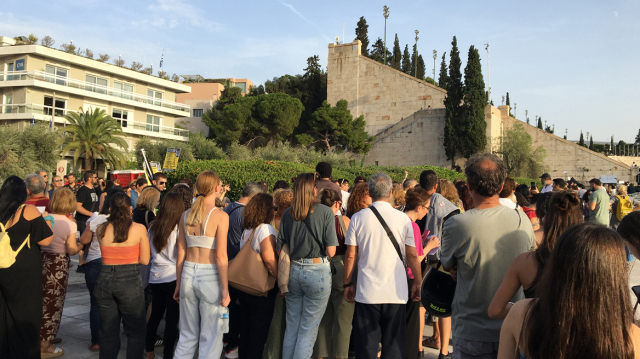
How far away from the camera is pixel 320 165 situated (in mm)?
6355

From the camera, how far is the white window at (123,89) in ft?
118

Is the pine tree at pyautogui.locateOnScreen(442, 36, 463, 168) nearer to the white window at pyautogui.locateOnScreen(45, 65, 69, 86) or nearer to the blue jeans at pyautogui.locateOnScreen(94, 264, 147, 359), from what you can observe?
the white window at pyautogui.locateOnScreen(45, 65, 69, 86)

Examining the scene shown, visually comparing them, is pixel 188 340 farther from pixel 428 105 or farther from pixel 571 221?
pixel 428 105

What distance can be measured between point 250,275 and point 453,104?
31.6 m

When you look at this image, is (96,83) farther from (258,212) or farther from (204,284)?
(204,284)

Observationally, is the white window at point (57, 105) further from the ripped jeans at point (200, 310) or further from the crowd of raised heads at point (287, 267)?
the ripped jeans at point (200, 310)

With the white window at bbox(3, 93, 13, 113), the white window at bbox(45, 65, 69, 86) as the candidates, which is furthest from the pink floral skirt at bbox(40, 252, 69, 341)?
the white window at bbox(3, 93, 13, 113)

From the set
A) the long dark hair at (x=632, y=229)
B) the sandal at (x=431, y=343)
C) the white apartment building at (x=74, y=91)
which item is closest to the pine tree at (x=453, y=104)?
the white apartment building at (x=74, y=91)

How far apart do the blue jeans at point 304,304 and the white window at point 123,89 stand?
1464 inches


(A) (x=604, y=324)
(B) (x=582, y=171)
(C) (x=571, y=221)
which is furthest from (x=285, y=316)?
(B) (x=582, y=171)

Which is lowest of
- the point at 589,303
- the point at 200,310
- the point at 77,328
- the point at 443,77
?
the point at 77,328

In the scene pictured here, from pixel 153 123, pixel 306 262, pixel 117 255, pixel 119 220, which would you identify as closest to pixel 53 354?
pixel 117 255

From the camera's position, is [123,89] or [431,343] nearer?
[431,343]

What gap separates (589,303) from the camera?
1.45 meters
